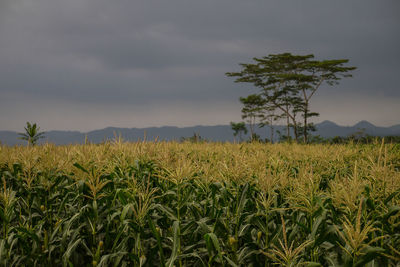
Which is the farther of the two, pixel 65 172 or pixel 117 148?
pixel 117 148

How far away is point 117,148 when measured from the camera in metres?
5.53

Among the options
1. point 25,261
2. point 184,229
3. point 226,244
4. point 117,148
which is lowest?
point 25,261

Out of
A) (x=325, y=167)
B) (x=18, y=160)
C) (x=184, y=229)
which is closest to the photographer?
(x=184, y=229)

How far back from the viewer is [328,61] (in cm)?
Answer: 4619

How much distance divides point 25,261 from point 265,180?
273 centimetres

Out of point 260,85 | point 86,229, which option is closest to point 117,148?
point 86,229

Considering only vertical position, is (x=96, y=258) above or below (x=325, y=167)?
below

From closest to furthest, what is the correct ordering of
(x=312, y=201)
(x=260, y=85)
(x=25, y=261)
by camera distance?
(x=312, y=201) < (x=25, y=261) < (x=260, y=85)

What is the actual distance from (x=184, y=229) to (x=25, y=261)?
6.03 feet

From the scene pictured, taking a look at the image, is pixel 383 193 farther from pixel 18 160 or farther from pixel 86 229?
pixel 18 160

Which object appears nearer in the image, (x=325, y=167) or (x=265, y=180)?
(x=265, y=180)

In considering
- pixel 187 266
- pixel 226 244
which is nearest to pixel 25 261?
pixel 187 266

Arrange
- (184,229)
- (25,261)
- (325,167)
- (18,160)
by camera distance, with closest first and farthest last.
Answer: (184,229) < (25,261) < (18,160) < (325,167)

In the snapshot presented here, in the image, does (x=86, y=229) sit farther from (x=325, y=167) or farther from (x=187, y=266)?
(x=325, y=167)
